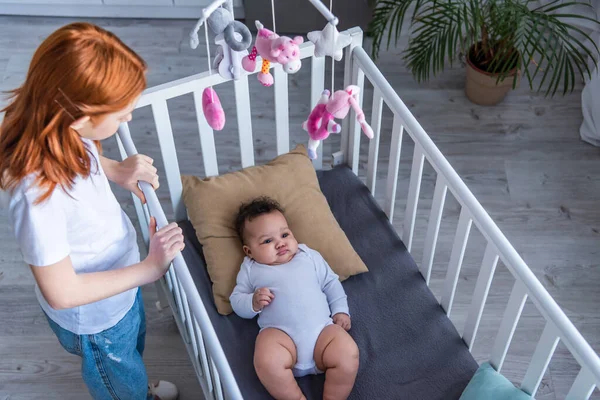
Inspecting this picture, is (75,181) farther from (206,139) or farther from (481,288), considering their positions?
(481,288)

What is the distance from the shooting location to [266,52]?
3.75 feet

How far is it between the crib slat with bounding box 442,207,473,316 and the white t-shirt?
2.34 ft

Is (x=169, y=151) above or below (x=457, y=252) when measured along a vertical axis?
above

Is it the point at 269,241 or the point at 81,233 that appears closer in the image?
the point at 81,233

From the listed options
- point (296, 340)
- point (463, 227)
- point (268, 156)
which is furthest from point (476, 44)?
point (296, 340)

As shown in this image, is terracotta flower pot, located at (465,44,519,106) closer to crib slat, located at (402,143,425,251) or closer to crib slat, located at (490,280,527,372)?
crib slat, located at (402,143,425,251)

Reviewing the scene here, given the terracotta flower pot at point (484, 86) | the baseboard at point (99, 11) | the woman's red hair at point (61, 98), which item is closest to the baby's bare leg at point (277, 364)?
the woman's red hair at point (61, 98)

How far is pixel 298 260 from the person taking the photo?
162cm

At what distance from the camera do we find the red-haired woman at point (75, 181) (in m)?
0.98

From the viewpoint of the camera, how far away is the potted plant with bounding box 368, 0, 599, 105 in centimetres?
210

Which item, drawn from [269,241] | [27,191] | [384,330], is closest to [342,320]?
[384,330]

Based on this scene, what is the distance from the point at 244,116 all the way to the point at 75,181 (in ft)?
2.21

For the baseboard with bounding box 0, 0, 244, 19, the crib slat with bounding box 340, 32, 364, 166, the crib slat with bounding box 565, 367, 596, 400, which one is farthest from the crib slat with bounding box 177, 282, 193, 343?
the baseboard with bounding box 0, 0, 244, 19

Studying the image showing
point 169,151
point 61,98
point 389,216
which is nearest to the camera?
point 61,98
